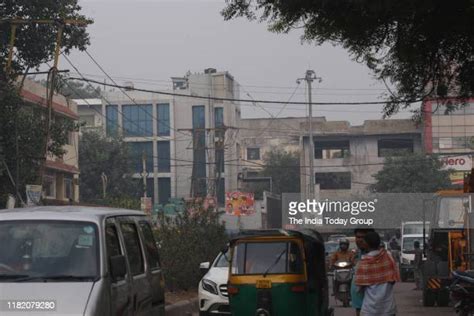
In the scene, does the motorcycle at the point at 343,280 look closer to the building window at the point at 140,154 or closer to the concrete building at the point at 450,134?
the concrete building at the point at 450,134

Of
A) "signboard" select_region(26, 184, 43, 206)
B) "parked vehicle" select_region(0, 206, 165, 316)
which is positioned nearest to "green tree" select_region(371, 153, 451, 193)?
"signboard" select_region(26, 184, 43, 206)

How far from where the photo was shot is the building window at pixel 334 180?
70.9 m

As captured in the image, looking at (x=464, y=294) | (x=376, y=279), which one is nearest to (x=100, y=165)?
(x=464, y=294)

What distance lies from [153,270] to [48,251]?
7.02ft

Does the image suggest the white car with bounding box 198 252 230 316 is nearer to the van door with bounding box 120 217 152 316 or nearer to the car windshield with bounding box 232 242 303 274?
the car windshield with bounding box 232 242 303 274

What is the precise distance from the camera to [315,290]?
14.6 meters

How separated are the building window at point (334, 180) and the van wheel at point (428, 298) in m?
47.5

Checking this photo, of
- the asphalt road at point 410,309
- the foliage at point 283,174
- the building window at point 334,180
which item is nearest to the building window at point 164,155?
the foliage at point 283,174

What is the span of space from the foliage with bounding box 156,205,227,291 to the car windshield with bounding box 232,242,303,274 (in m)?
7.33

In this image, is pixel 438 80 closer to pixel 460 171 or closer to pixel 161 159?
pixel 460 171

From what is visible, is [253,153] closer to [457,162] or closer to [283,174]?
[283,174]

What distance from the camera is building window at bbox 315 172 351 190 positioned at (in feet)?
233

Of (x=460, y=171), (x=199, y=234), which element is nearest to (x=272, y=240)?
(x=199, y=234)

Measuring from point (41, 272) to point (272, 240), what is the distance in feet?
21.5
